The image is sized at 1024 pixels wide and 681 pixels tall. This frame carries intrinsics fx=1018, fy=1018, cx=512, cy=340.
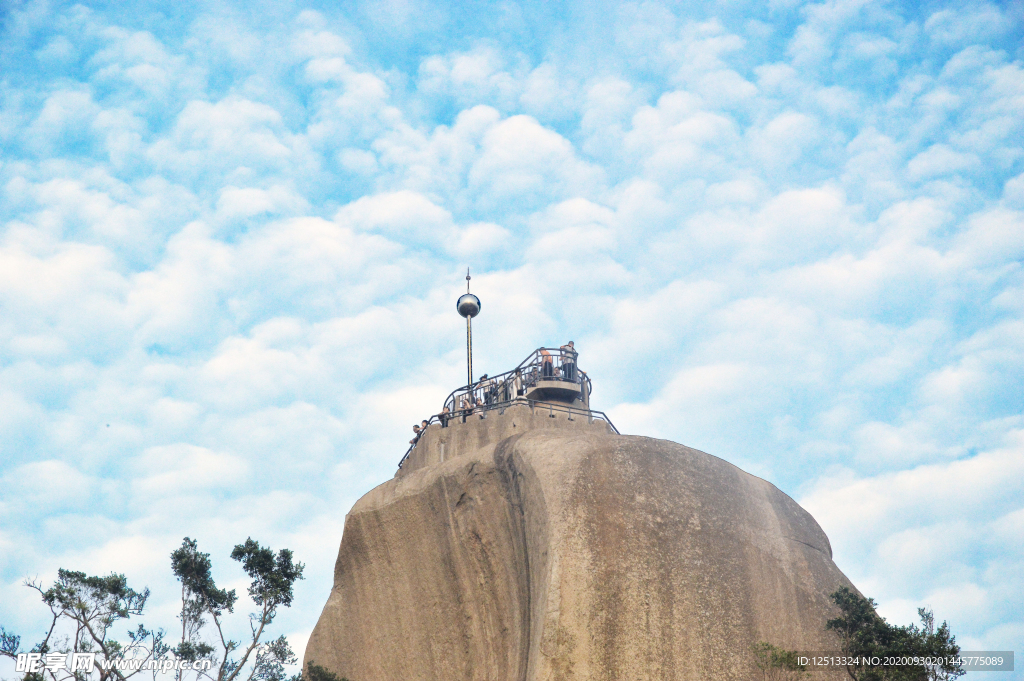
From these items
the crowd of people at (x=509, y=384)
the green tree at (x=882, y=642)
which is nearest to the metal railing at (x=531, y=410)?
the crowd of people at (x=509, y=384)

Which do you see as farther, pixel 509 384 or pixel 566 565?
pixel 509 384

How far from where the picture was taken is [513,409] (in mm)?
37594

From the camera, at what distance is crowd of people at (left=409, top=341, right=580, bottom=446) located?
3906 cm

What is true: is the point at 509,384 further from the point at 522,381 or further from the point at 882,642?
the point at 882,642

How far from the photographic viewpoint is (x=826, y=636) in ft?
98.3

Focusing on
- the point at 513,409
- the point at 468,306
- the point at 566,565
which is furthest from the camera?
the point at 468,306

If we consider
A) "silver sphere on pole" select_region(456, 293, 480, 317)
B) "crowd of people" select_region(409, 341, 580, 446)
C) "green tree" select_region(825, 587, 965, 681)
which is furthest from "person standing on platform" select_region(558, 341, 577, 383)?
"green tree" select_region(825, 587, 965, 681)

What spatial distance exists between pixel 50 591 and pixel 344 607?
33.8ft

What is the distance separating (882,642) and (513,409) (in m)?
15.0

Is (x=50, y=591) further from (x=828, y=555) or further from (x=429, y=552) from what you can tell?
(x=828, y=555)

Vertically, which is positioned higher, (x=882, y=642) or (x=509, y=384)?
(x=509, y=384)

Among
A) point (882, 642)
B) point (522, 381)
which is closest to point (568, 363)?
point (522, 381)

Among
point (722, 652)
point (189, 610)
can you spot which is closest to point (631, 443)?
point (722, 652)

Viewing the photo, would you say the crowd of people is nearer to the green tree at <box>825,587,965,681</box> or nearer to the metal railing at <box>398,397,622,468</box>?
the metal railing at <box>398,397,622,468</box>
